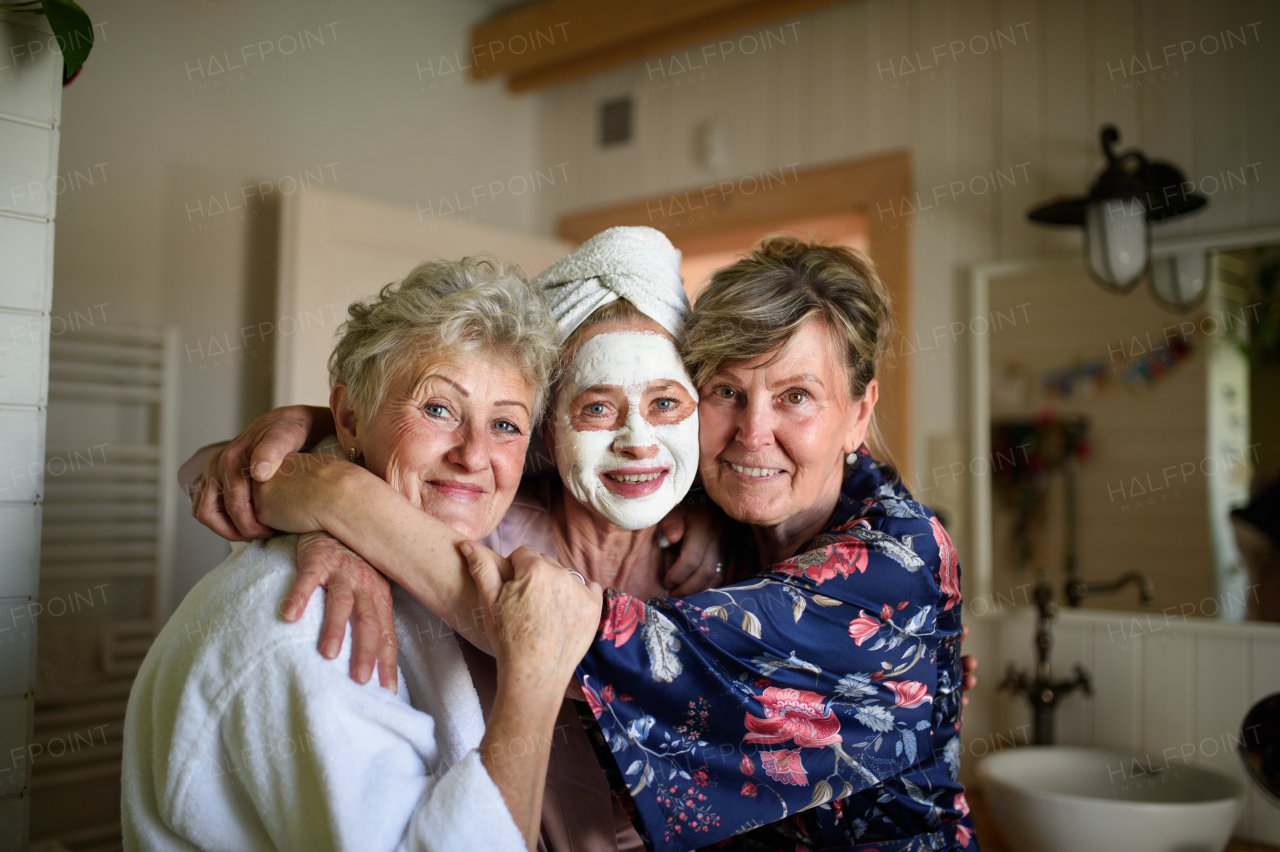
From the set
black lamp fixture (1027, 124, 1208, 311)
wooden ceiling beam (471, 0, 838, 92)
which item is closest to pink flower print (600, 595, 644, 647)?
black lamp fixture (1027, 124, 1208, 311)

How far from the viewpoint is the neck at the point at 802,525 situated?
115 centimetres

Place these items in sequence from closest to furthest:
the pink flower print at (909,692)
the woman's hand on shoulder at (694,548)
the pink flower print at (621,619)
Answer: the pink flower print at (621,619)
the pink flower print at (909,692)
the woman's hand on shoulder at (694,548)

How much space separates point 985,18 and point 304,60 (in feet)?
6.38

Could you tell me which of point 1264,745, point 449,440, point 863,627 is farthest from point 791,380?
point 1264,745

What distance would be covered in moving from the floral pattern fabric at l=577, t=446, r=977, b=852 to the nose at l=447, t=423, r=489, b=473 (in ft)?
0.66

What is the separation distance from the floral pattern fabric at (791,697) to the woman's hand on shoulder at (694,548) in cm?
22

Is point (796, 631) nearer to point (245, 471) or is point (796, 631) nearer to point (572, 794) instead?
point (572, 794)

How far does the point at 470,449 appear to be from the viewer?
0.94 meters

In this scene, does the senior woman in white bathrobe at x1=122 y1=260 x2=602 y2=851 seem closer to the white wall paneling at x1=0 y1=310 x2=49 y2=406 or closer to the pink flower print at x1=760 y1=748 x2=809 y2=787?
the pink flower print at x1=760 y1=748 x2=809 y2=787

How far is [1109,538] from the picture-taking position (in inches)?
79.7

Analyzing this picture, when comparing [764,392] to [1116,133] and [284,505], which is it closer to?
[284,505]

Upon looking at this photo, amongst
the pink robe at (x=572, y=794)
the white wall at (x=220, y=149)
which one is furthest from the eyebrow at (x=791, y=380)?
the white wall at (x=220, y=149)

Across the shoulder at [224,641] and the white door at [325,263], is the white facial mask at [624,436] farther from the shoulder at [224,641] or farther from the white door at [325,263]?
the white door at [325,263]

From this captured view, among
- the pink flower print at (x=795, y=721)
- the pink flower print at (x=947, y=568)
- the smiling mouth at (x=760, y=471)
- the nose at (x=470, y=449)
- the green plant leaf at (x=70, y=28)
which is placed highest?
the green plant leaf at (x=70, y=28)
